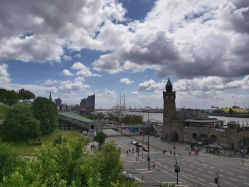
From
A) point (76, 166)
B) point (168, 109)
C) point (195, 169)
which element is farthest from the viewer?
point (168, 109)

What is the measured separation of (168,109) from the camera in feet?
345

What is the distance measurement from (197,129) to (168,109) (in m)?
19.0

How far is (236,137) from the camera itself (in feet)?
245

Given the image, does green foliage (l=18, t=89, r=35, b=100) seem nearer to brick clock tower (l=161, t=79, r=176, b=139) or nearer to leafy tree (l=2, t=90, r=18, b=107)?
leafy tree (l=2, t=90, r=18, b=107)

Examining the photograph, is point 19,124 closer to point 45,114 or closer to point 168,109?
point 45,114

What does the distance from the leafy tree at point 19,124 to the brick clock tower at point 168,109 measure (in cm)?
5668

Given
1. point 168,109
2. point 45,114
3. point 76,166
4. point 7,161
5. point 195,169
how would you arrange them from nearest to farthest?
point 76,166 < point 7,161 < point 195,169 < point 45,114 < point 168,109

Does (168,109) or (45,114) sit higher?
(168,109)

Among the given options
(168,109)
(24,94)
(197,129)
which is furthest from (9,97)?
(197,129)

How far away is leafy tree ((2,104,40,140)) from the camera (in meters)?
71.6

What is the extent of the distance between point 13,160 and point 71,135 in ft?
204

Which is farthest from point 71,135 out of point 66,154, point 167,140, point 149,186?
point 66,154

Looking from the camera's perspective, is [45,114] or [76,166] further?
[45,114]

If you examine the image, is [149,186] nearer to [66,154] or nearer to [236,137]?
[66,154]
